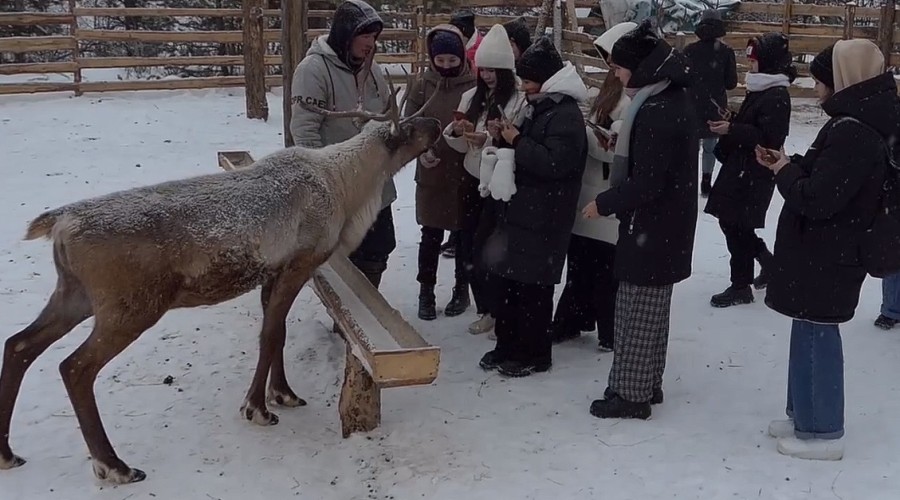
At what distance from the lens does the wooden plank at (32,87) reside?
13.6m

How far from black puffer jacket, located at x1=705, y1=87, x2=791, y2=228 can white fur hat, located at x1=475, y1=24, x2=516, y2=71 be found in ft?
6.24

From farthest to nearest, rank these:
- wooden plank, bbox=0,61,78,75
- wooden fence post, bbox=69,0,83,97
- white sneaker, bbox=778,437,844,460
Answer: wooden fence post, bbox=69,0,83,97, wooden plank, bbox=0,61,78,75, white sneaker, bbox=778,437,844,460

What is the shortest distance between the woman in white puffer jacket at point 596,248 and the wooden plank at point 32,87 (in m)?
11.3

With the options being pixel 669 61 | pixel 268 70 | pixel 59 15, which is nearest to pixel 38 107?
pixel 59 15

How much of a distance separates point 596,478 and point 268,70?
47.7 feet

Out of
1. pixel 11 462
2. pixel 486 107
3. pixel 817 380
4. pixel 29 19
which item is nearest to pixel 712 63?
pixel 486 107

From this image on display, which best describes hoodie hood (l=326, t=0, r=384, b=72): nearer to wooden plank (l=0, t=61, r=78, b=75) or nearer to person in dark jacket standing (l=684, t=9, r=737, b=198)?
person in dark jacket standing (l=684, t=9, r=737, b=198)

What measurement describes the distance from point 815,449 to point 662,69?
1.90 m

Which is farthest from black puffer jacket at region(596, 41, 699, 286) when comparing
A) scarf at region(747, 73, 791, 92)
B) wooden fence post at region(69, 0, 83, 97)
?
wooden fence post at region(69, 0, 83, 97)

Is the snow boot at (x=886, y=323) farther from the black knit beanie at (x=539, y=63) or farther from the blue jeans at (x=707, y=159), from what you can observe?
the blue jeans at (x=707, y=159)

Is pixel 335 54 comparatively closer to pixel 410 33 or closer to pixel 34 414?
pixel 34 414

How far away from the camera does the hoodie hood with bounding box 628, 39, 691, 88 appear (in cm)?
408

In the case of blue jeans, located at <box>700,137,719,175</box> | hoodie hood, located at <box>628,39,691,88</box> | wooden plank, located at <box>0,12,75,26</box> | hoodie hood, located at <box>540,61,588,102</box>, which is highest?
wooden plank, located at <box>0,12,75,26</box>

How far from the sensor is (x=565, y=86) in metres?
4.57
